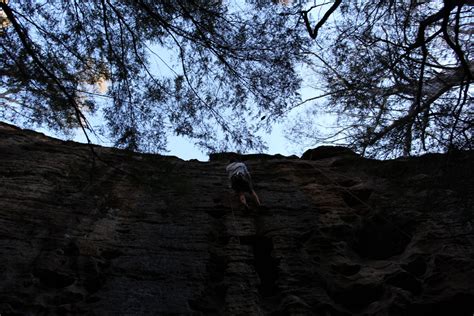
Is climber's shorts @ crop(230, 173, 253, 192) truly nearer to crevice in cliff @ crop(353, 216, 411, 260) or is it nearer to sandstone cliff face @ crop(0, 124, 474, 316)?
sandstone cliff face @ crop(0, 124, 474, 316)

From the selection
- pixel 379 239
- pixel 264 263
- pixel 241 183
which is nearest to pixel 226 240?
pixel 264 263

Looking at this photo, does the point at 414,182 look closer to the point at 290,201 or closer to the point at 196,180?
the point at 290,201

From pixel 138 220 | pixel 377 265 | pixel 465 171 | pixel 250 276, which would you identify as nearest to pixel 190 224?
pixel 138 220

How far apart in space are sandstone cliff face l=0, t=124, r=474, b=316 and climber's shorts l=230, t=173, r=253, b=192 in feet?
1.04

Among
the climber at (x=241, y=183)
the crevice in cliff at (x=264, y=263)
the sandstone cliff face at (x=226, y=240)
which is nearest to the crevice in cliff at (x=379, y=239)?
the sandstone cliff face at (x=226, y=240)

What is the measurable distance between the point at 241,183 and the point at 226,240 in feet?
5.58

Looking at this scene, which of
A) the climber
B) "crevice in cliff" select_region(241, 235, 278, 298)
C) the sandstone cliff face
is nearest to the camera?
the sandstone cliff face

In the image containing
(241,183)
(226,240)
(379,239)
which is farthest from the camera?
(241,183)

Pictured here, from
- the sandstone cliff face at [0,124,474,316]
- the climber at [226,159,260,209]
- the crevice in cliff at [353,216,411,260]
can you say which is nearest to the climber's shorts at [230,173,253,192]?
the climber at [226,159,260,209]

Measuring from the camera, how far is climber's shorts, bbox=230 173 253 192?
915cm

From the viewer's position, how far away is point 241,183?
30.1ft

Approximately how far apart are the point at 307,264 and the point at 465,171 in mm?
2462

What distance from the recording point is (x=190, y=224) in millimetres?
8031

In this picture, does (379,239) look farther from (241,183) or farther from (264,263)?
(241,183)
